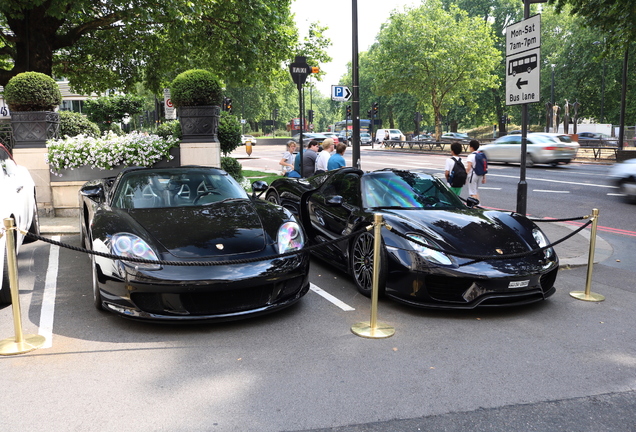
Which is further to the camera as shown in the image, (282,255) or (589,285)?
(589,285)

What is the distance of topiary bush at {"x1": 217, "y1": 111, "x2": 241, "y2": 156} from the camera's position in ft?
44.8

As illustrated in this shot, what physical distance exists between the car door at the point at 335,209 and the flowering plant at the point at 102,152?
5.24 m

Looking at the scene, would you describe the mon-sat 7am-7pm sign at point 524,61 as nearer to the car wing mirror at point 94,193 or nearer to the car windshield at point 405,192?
the car windshield at point 405,192

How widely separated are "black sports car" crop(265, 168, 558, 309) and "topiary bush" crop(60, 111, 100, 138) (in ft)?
28.4

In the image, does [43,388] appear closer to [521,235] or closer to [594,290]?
[521,235]

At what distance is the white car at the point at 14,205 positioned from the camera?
16.7 ft

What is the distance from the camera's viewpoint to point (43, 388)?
11.6 ft

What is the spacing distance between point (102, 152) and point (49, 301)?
19.0ft

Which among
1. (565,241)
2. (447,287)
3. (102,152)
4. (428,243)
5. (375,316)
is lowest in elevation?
(565,241)

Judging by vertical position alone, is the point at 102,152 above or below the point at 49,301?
above

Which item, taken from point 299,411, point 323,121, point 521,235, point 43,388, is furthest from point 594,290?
point 323,121

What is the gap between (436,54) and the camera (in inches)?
1711

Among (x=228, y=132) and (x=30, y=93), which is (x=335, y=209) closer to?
(x=30, y=93)

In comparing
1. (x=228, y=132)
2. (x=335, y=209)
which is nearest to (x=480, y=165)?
(x=335, y=209)
